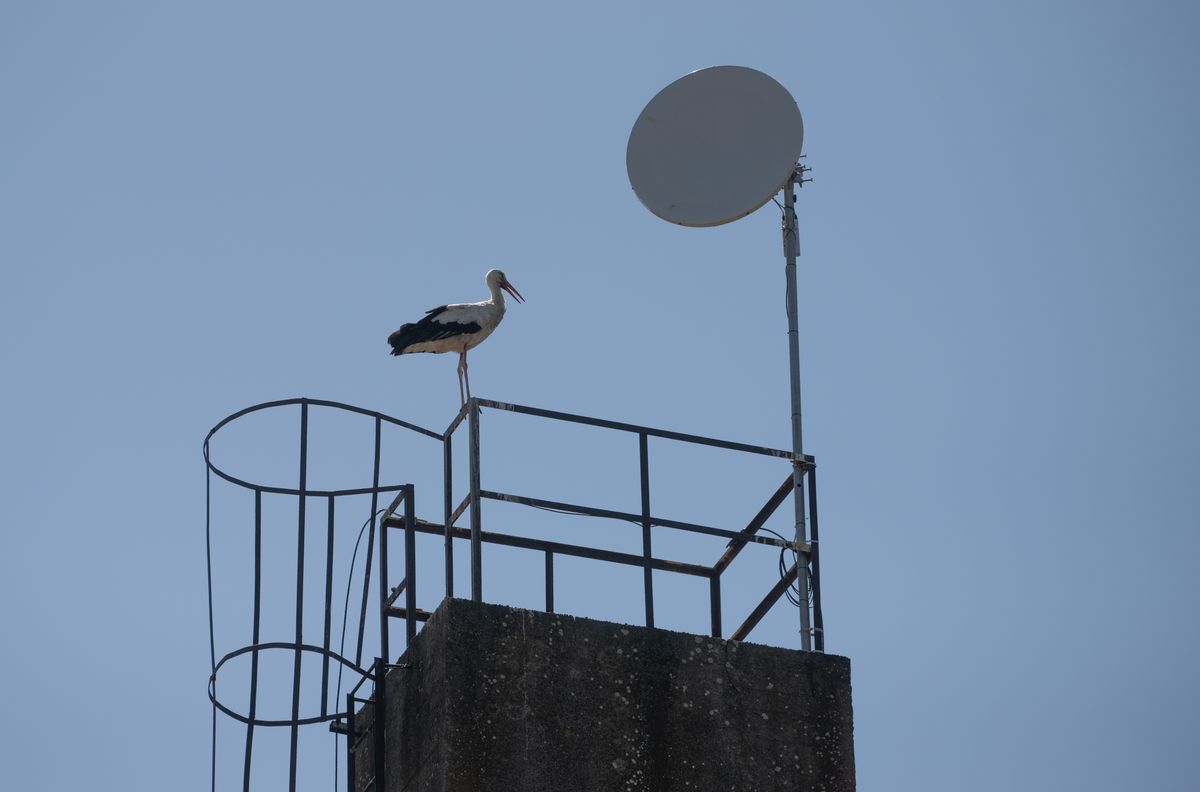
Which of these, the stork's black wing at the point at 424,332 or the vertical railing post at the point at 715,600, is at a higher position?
the stork's black wing at the point at 424,332

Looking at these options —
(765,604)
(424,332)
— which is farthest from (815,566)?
→ (424,332)

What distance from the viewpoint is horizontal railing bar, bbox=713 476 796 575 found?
385 inches

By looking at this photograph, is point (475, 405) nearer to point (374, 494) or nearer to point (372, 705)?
point (374, 494)

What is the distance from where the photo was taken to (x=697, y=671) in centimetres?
907

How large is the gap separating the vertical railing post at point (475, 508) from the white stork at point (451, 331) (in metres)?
7.32

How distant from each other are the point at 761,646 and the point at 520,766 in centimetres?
→ 157

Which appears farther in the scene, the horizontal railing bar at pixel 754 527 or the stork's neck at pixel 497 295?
the stork's neck at pixel 497 295

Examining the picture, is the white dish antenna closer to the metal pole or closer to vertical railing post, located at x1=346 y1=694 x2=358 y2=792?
the metal pole

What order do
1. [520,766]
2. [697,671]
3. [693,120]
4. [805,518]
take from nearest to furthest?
[520,766]
[697,671]
[805,518]
[693,120]

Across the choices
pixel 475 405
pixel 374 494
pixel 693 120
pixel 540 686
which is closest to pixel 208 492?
pixel 374 494

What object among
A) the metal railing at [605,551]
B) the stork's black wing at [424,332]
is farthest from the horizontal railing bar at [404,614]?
the stork's black wing at [424,332]

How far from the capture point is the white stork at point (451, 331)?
651 inches

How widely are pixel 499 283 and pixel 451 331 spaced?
63.5 inches

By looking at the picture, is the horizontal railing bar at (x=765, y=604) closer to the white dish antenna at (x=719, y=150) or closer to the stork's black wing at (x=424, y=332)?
the white dish antenna at (x=719, y=150)
